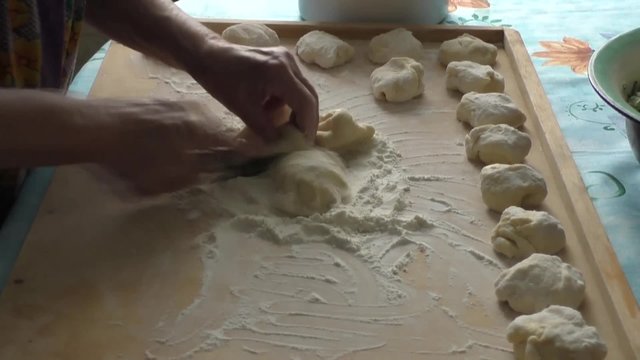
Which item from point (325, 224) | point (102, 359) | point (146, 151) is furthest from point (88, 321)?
point (325, 224)

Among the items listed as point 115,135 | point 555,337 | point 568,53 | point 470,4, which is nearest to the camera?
point 555,337

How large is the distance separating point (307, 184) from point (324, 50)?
37cm

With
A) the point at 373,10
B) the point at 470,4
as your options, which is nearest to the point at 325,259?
the point at 373,10

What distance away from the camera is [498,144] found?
3.60 ft

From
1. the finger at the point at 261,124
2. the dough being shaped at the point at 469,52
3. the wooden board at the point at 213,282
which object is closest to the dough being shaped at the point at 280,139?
the finger at the point at 261,124

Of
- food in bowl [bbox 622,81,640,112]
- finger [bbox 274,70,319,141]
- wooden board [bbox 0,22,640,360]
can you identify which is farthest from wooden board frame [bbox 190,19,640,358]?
finger [bbox 274,70,319,141]

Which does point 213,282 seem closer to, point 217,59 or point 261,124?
point 261,124

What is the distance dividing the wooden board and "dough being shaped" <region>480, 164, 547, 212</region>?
0.02 m

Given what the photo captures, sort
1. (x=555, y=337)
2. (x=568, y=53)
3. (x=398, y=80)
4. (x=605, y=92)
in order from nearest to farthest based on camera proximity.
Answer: (x=555, y=337), (x=605, y=92), (x=398, y=80), (x=568, y=53)

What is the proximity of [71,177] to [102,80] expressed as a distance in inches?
9.8

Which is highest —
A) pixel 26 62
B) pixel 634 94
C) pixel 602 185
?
pixel 26 62

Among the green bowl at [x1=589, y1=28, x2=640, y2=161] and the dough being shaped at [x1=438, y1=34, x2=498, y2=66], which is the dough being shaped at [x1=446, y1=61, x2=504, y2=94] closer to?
the dough being shaped at [x1=438, y1=34, x2=498, y2=66]

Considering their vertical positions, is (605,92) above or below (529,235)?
above

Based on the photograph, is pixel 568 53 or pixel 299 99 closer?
pixel 299 99
